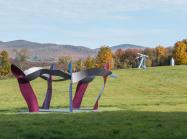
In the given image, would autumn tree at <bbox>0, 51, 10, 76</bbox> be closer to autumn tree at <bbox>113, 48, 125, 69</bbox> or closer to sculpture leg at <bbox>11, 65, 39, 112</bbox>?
autumn tree at <bbox>113, 48, 125, 69</bbox>

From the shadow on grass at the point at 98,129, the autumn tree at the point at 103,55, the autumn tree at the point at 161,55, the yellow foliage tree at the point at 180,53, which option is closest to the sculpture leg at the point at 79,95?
the shadow on grass at the point at 98,129

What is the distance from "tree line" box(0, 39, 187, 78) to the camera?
287 ft

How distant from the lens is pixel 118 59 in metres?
119

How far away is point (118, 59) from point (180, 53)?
2328 cm

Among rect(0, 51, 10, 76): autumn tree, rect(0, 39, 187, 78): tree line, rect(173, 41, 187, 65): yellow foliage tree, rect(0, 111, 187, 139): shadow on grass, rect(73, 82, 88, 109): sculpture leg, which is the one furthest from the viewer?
rect(173, 41, 187, 65): yellow foliage tree

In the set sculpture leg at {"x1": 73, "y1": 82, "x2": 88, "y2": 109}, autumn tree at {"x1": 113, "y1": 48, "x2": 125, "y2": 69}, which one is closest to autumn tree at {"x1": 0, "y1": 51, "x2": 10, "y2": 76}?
autumn tree at {"x1": 113, "y1": 48, "x2": 125, "y2": 69}

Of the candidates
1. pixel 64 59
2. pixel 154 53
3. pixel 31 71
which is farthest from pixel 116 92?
pixel 154 53

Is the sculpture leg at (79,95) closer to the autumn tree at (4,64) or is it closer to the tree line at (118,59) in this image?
the tree line at (118,59)

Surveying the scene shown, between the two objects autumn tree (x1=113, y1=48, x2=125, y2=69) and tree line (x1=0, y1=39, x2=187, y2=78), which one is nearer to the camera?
tree line (x1=0, y1=39, x2=187, y2=78)

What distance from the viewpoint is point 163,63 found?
104 m

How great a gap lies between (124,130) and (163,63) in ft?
307

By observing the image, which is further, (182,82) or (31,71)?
(182,82)

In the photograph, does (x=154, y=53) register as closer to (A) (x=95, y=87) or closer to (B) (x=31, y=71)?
(A) (x=95, y=87)

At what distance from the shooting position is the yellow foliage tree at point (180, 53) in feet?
317
